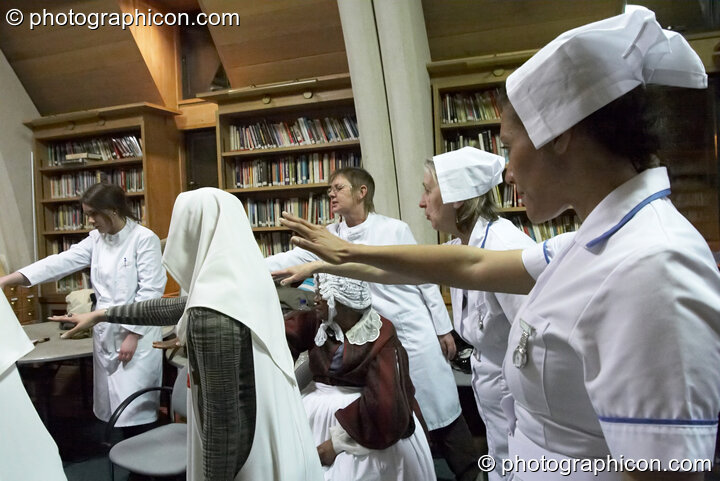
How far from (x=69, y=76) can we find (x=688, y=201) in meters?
5.80

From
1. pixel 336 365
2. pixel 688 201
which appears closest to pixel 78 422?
pixel 336 365

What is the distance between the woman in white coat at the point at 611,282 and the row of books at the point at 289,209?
12.1 ft

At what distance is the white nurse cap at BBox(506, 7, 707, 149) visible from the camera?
0.72 m

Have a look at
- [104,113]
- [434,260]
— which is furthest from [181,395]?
[104,113]

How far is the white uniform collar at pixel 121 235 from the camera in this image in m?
3.29

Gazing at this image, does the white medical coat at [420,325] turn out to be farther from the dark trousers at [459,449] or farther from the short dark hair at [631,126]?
the short dark hair at [631,126]

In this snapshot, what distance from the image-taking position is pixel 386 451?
68.5 inches

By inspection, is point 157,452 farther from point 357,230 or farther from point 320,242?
point 320,242

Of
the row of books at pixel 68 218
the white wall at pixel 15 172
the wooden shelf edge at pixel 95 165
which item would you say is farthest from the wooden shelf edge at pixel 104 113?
the row of books at pixel 68 218

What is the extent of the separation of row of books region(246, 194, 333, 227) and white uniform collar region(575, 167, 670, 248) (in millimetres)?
3766

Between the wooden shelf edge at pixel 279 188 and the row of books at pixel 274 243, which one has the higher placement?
the wooden shelf edge at pixel 279 188

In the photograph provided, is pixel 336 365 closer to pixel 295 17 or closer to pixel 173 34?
pixel 295 17

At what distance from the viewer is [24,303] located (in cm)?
510

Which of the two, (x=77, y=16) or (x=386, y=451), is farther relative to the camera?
(x=77, y=16)
